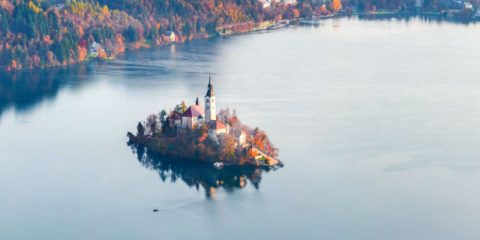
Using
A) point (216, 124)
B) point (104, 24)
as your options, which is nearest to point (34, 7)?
point (104, 24)

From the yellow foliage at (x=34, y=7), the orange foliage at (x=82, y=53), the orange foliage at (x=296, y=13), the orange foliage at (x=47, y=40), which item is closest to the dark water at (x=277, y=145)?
the orange foliage at (x=82, y=53)

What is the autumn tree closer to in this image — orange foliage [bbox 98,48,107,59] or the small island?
the small island

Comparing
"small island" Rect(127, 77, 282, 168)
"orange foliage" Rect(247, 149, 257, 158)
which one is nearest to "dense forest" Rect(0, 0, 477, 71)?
"small island" Rect(127, 77, 282, 168)

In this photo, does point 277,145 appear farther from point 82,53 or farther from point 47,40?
point 47,40

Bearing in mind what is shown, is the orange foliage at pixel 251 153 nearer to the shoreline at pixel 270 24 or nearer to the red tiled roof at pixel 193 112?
the red tiled roof at pixel 193 112

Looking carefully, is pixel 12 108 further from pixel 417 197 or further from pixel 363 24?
pixel 363 24

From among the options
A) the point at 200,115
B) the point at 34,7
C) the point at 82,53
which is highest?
the point at 34,7
